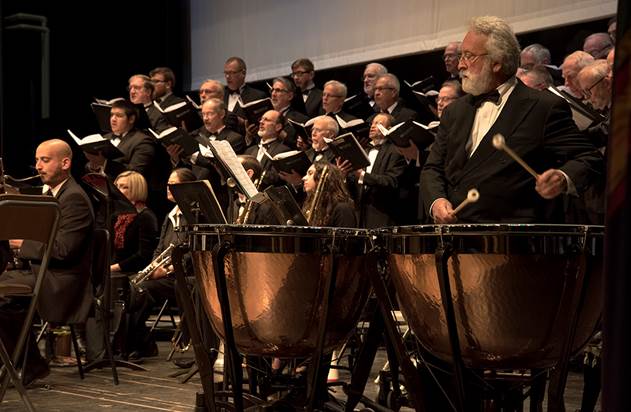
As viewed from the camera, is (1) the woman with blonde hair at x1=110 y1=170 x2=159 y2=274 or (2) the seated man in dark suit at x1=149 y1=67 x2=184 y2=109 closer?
(1) the woman with blonde hair at x1=110 y1=170 x2=159 y2=274

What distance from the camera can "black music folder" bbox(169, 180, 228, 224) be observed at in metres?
3.99

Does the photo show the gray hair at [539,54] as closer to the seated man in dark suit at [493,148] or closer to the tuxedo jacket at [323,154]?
the tuxedo jacket at [323,154]

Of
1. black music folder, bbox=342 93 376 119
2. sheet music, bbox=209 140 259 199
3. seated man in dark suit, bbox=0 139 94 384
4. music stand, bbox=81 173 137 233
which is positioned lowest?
seated man in dark suit, bbox=0 139 94 384

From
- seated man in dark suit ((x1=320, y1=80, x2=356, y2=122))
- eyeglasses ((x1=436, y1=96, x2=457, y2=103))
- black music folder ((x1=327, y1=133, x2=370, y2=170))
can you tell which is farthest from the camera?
seated man in dark suit ((x1=320, y1=80, x2=356, y2=122))

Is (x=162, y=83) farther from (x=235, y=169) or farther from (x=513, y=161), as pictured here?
(x=513, y=161)

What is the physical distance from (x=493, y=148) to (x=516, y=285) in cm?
86

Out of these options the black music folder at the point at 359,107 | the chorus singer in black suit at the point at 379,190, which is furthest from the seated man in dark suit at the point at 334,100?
the chorus singer in black suit at the point at 379,190

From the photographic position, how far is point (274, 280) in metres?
2.54

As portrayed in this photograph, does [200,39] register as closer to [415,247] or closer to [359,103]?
[359,103]

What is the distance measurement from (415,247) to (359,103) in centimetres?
481

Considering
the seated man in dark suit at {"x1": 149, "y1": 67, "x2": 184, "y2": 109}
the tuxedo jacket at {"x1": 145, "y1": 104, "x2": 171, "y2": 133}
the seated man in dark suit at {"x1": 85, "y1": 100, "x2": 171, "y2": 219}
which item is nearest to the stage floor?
the seated man in dark suit at {"x1": 85, "y1": 100, "x2": 171, "y2": 219}

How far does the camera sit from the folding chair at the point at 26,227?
10.0ft

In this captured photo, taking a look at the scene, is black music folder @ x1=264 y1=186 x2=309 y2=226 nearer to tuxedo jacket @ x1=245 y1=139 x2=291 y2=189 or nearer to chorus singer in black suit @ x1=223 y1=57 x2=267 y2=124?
tuxedo jacket @ x1=245 y1=139 x2=291 y2=189

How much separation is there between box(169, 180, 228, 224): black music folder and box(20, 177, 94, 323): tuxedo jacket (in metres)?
0.88
